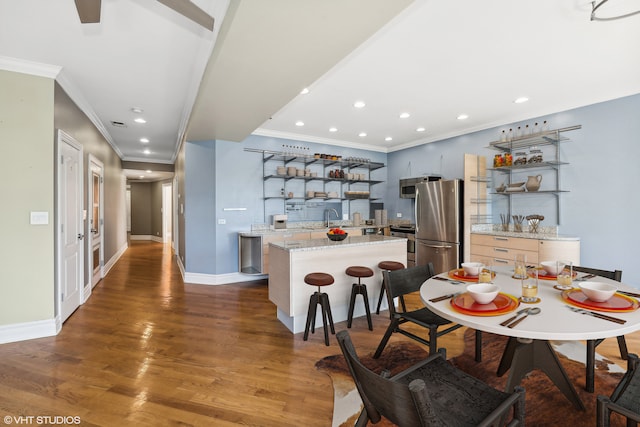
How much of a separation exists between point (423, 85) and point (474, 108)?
1.26 metres

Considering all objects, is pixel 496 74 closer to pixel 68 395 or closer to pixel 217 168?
pixel 217 168

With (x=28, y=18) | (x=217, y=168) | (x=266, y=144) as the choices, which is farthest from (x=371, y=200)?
(x=28, y=18)

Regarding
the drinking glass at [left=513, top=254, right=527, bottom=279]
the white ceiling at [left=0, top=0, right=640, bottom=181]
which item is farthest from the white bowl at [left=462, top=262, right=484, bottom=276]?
the white ceiling at [left=0, top=0, right=640, bottom=181]

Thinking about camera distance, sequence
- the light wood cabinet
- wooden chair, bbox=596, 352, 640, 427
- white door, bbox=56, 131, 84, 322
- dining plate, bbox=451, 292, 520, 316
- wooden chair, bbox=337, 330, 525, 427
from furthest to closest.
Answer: the light wood cabinet → white door, bbox=56, 131, 84, 322 → dining plate, bbox=451, 292, 520, 316 → wooden chair, bbox=596, 352, 640, 427 → wooden chair, bbox=337, 330, 525, 427

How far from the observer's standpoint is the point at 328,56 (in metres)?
2.29

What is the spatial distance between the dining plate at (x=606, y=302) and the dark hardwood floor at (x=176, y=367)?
120 cm

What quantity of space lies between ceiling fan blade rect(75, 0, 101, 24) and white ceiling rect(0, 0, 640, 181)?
1.75 feet

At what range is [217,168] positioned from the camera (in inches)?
200

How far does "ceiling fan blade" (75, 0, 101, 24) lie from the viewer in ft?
5.02

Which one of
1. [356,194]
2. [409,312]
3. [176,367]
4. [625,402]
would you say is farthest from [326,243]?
[356,194]

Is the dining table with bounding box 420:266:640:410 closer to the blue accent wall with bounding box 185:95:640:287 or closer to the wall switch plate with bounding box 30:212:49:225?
the blue accent wall with bounding box 185:95:640:287

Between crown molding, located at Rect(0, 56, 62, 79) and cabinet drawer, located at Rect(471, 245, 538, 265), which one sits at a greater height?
crown molding, located at Rect(0, 56, 62, 79)

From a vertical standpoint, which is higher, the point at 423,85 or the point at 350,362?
the point at 423,85

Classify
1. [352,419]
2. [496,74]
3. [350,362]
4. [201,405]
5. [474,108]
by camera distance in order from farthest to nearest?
[474,108]
[496,74]
[201,405]
[352,419]
[350,362]
